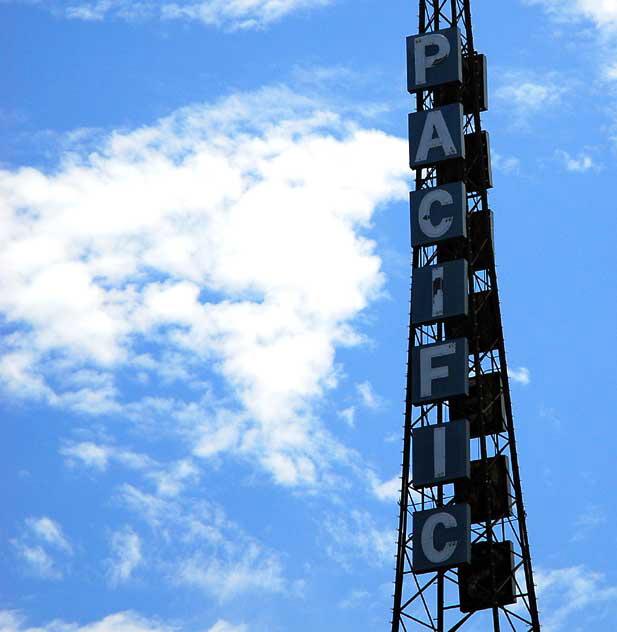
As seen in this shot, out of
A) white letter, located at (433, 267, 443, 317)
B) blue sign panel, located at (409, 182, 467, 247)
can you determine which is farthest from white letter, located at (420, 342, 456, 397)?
blue sign panel, located at (409, 182, 467, 247)

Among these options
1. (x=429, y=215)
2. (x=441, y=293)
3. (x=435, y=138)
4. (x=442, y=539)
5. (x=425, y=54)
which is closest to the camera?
(x=442, y=539)

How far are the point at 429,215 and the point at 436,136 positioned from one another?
3.65 m

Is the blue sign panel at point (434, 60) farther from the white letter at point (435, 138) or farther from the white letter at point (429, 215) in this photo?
the white letter at point (429, 215)

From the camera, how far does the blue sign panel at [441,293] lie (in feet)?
259

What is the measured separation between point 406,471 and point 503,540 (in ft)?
16.3

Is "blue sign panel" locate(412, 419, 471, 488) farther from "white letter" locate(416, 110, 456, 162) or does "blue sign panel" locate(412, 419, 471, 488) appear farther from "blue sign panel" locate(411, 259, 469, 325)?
"white letter" locate(416, 110, 456, 162)

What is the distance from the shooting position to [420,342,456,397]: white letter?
78.1m

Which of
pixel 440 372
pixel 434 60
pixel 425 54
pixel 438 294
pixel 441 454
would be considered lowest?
pixel 441 454

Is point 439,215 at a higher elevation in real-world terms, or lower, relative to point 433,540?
higher

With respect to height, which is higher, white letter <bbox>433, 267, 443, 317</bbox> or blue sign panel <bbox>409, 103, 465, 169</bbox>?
blue sign panel <bbox>409, 103, 465, 169</bbox>

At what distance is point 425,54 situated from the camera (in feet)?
274

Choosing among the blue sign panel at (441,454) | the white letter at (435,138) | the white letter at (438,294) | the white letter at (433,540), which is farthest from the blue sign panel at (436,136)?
the white letter at (433,540)

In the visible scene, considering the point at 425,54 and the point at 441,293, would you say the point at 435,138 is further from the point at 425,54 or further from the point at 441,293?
the point at 441,293

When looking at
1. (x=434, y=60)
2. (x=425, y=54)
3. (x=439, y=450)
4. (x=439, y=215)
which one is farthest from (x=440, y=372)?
(x=425, y=54)
